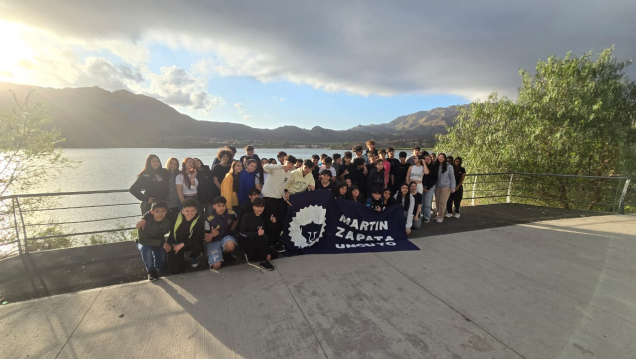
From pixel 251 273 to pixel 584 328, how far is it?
3934mm

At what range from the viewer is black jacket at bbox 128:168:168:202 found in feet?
14.0

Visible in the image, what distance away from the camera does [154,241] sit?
3543 mm

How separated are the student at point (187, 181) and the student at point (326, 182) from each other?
96.3 inches

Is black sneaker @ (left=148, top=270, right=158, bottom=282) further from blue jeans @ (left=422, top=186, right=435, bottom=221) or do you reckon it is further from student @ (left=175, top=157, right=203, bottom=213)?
blue jeans @ (left=422, top=186, right=435, bottom=221)

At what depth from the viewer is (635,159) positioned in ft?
45.2

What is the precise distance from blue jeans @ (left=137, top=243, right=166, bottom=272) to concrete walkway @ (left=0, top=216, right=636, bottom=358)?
0.30 metres

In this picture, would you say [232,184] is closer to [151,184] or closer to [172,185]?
[172,185]

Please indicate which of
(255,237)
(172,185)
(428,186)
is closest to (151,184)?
(172,185)

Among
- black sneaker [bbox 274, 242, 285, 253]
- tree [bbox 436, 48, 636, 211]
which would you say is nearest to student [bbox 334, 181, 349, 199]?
black sneaker [bbox 274, 242, 285, 253]

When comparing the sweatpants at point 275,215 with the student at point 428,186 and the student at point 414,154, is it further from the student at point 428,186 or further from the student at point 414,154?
→ the student at point 428,186

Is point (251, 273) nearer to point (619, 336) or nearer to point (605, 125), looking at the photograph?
point (619, 336)

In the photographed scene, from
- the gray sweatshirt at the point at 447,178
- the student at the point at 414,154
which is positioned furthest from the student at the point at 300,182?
the gray sweatshirt at the point at 447,178

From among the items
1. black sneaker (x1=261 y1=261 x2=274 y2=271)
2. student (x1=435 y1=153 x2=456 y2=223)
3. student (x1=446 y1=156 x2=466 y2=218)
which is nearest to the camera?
black sneaker (x1=261 y1=261 x2=274 y2=271)

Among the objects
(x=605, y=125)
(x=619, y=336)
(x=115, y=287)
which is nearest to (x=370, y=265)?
(x=619, y=336)
